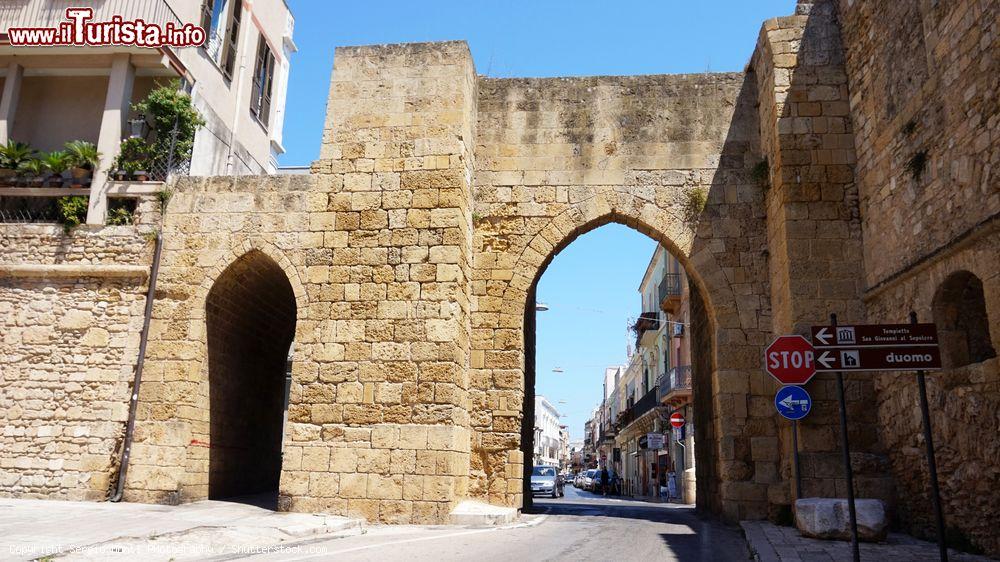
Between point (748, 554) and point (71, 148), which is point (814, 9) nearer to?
point (748, 554)

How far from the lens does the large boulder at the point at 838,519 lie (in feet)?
22.5

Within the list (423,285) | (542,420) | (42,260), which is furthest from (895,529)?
(542,420)

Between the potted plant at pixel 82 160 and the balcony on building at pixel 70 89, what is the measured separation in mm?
91

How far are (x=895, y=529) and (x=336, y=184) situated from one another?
7.76m

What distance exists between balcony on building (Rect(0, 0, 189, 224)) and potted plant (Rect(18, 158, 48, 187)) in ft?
0.26

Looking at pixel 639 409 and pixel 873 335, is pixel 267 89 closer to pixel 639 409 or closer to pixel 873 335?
pixel 873 335

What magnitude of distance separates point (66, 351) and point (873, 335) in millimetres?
9834

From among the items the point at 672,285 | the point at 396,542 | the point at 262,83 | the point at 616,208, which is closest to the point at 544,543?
the point at 396,542

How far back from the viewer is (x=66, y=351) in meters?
10.1

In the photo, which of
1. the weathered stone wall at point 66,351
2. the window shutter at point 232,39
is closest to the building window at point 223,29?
the window shutter at point 232,39

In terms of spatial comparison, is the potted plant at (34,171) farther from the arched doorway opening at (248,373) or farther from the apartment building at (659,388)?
the apartment building at (659,388)

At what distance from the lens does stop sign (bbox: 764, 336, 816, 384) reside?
8.14 meters

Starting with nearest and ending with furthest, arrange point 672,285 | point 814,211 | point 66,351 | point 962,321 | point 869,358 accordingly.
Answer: point 869,358 → point 962,321 → point 814,211 → point 66,351 → point 672,285
